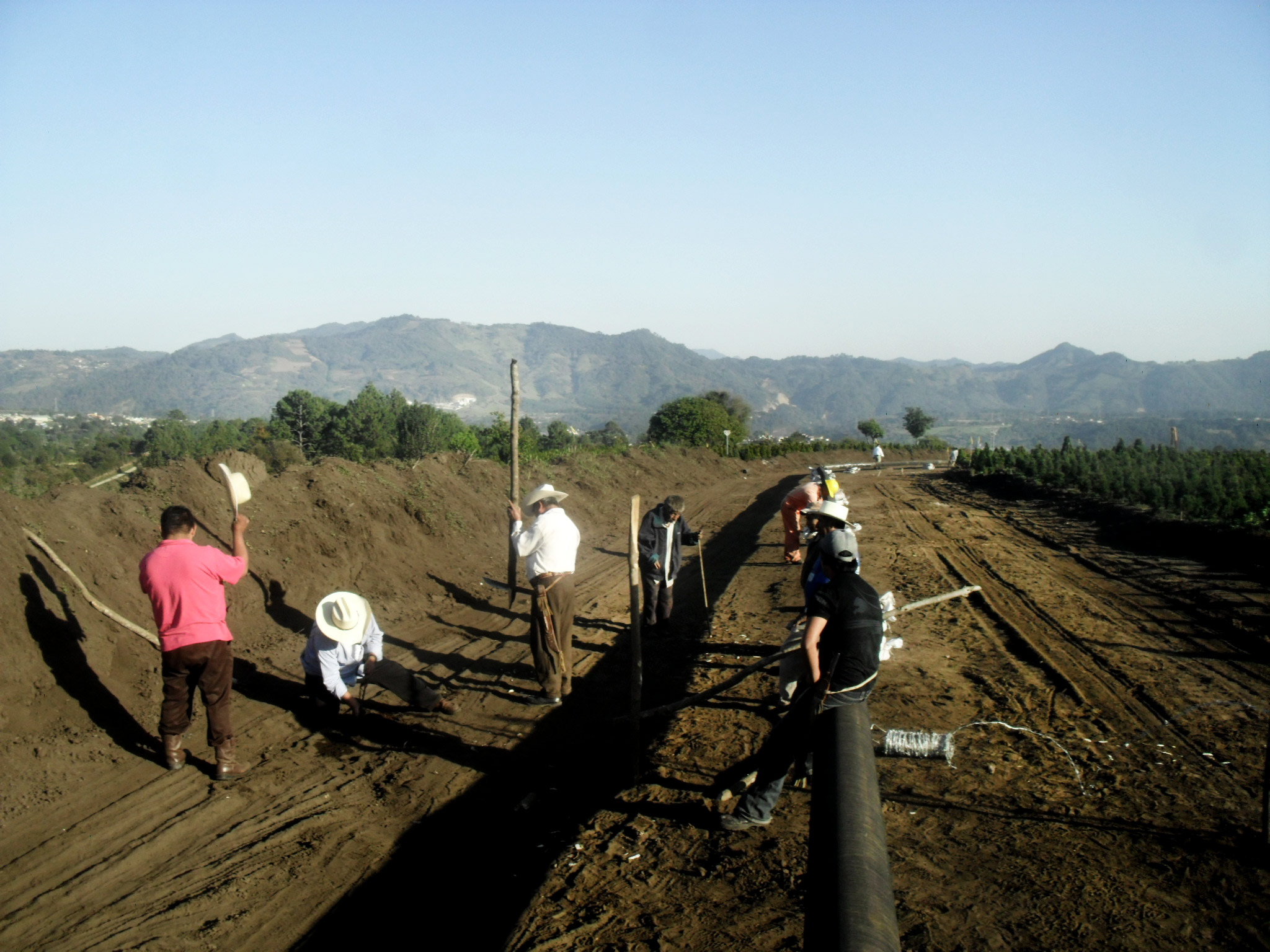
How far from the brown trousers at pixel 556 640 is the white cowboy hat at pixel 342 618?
1435mm

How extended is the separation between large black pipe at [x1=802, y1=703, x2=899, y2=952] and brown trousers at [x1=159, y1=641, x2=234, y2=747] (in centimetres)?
400

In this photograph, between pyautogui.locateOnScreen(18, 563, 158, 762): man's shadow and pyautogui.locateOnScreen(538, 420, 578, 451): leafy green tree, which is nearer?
pyautogui.locateOnScreen(18, 563, 158, 762): man's shadow

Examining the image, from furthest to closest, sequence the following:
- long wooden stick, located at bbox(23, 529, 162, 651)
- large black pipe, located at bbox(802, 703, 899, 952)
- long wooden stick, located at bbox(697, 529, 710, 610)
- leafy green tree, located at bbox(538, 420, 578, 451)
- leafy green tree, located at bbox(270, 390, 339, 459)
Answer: leafy green tree, located at bbox(538, 420, 578, 451) < leafy green tree, located at bbox(270, 390, 339, 459) < long wooden stick, located at bbox(697, 529, 710, 610) < long wooden stick, located at bbox(23, 529, 162, 651) < large black pipe, located at bbox(802, 703, 899, 952)

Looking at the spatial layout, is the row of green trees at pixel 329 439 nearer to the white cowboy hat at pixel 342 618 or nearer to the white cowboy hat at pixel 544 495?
the white cowboy hat at pixel 342 618

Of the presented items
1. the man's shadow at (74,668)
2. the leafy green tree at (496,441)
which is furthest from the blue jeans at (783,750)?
the leafy green tree at (496,441)

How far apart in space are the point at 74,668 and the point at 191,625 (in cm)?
200

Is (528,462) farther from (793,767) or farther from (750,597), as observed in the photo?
(793,767)

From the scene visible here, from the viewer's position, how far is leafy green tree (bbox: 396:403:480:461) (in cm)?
2902

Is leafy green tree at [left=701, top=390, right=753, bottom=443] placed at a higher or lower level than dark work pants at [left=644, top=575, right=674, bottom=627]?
higher

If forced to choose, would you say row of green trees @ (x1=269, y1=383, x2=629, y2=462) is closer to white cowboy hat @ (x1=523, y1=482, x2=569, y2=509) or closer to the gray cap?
white cowboy hat @ (x1=523, y1=482, x2=569, y2=509)

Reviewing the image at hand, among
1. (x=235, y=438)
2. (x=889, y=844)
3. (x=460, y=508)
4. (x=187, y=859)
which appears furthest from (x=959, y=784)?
(x=235, y=438)

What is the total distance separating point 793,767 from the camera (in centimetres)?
484

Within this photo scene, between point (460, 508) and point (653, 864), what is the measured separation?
1067cm

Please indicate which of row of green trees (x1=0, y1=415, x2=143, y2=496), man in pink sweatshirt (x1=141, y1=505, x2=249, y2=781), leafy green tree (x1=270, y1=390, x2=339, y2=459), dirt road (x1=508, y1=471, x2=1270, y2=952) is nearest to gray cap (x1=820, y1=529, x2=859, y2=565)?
dirt road (x1=508, y1=471, x2=1270, y2=952)
